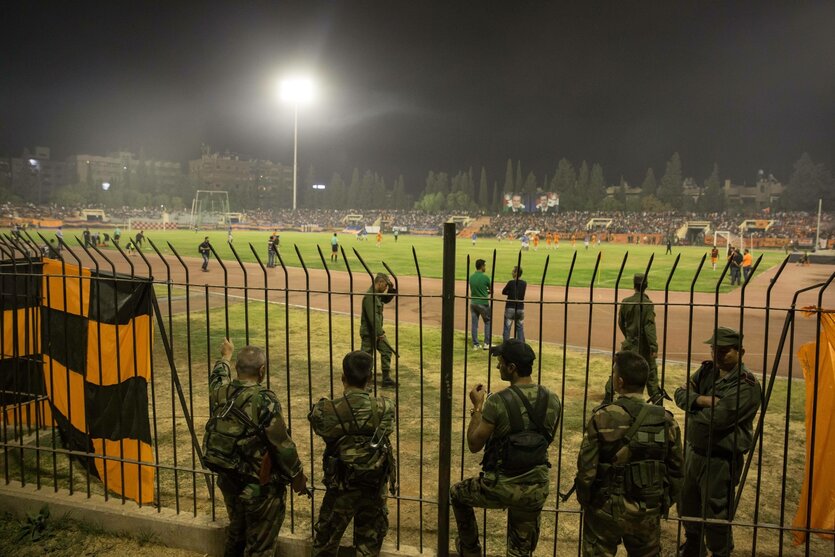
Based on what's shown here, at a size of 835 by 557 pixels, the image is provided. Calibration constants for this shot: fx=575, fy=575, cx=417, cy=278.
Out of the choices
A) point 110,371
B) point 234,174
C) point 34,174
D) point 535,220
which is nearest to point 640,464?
point 110,371

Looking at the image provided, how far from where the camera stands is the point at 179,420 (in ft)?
24.9

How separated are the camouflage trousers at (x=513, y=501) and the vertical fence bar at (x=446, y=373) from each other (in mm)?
383

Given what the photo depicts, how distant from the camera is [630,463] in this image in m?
3.41

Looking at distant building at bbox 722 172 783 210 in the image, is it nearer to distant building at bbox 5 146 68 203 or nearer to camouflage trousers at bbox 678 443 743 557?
camouflage trousers at bbox 678 443 743 557

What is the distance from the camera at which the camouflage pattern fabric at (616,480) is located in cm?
337

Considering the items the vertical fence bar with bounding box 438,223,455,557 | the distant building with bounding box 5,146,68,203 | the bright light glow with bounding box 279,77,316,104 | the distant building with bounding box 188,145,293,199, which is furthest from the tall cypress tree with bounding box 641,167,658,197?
the distant building with bounding box 5,146,68,203

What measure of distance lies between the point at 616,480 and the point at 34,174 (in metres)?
172

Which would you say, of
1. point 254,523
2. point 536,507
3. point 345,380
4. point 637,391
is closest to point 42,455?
point 254,523

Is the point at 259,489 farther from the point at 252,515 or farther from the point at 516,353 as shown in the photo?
the point at 516,353

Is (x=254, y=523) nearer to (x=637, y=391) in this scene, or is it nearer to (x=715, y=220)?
(x=637, y=391)

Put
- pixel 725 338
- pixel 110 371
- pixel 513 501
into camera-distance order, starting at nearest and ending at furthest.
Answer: pixel 513 501 < pixel 725 338 < pixel 110 371

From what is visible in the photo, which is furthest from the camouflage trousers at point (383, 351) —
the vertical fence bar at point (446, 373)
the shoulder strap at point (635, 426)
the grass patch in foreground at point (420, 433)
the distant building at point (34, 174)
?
the distant building at point (34, 174)

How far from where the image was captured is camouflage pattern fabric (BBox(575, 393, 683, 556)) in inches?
133

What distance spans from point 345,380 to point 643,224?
8617 cm
